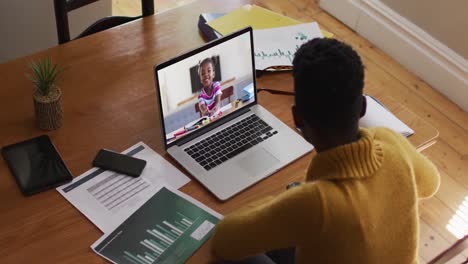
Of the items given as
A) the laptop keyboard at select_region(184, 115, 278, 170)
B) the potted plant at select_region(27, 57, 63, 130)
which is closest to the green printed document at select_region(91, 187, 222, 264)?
the laptop keyboard at select_region(184, 115, 278, 170)

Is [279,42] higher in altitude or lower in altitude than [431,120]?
higher

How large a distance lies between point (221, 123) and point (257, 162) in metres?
0.17

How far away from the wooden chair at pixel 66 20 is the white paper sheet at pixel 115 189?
627 mm

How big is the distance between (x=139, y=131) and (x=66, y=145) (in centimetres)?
20

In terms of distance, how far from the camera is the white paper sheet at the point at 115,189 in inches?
55.1

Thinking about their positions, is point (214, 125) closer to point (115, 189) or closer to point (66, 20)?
point (115, 189)

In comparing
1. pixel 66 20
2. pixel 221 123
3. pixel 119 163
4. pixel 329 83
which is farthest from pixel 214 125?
pixel 66 20

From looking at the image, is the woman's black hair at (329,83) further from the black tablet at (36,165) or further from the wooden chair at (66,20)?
the wooden chair at (66,20)

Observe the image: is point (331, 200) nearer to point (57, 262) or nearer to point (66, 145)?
point (57, 262)

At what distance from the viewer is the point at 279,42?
1923 millimetres

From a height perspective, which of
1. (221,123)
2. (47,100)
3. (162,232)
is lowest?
(162,232)

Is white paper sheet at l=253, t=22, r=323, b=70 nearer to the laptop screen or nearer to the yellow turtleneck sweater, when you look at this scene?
the laptop screen

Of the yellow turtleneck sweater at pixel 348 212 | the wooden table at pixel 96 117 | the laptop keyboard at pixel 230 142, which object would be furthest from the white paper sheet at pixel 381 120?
the yellow turtleneck sweater at pixel 348 212

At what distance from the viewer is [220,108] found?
1628 mm
